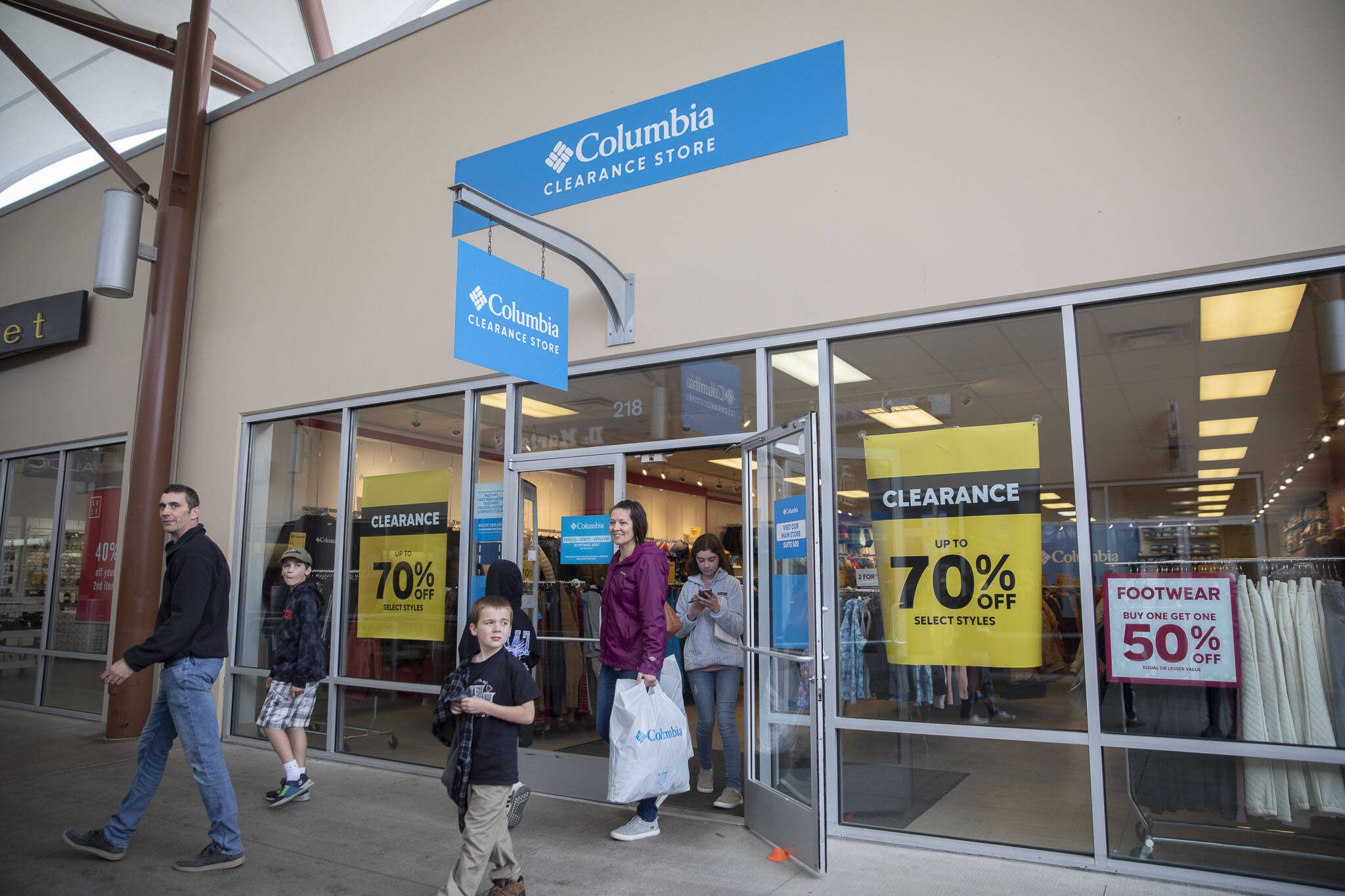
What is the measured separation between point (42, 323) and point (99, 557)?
2.60 metres

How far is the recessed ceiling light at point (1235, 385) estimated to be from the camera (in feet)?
14.0

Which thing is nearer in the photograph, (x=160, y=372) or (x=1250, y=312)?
(x=1250, y=312)

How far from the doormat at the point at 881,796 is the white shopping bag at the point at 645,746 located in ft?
2.87

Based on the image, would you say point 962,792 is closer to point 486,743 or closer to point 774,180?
point 486,743

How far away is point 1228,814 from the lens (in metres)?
3.88

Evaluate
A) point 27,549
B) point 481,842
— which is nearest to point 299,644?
point 481,842

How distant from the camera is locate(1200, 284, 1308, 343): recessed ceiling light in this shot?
160 inches

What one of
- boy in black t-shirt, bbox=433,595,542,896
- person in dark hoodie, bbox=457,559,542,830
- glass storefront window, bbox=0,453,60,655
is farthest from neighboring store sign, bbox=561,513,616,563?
glass storefront window, bbox=0,453,60,655

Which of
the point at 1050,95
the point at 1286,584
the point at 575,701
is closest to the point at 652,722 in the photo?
the point at 575,701

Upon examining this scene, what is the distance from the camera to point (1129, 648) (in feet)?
13.3

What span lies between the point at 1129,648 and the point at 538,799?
11.1ft

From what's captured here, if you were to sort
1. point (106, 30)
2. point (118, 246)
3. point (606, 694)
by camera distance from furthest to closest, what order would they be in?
point (106, 30), point (118, 246), point (606, 694)

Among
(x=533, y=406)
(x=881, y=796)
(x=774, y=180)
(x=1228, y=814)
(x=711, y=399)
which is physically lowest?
(x=881, y=796)

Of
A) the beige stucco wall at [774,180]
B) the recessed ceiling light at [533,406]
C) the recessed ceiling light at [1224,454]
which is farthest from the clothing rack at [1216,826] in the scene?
the recessed ceiling light at [533,406]
